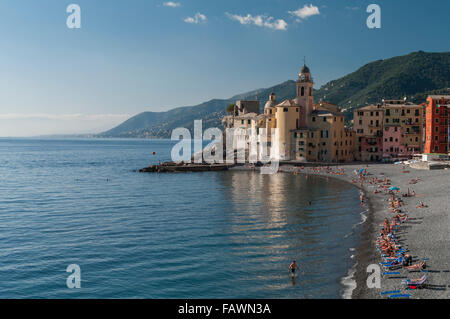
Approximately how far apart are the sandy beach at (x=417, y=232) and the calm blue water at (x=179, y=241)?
168 cm

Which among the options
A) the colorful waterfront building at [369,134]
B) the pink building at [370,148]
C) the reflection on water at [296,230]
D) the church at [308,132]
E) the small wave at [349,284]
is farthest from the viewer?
the colorful waterfront building at [369,134]

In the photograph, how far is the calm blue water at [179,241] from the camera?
25.1 m

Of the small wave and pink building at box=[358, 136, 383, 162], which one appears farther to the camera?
pink building at box=[358, 136, 383, 162]

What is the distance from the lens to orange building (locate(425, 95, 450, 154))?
276 ft

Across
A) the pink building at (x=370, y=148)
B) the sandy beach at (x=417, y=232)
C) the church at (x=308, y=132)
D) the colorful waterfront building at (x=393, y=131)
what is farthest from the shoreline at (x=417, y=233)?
the pink building at (x=370, y=148)

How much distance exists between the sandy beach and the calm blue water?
168cm

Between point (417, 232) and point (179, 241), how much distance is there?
22.2m

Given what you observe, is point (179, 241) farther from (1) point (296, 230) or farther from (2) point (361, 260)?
(2) point (361, 260)

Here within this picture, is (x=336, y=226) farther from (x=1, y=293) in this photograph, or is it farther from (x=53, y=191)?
(x=53, y=191)

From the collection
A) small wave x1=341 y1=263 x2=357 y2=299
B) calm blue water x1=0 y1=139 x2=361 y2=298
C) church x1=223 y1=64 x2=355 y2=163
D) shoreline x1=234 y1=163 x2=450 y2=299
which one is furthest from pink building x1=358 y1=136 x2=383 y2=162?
small wave x1=341 y1=263 x2=357 y2=299

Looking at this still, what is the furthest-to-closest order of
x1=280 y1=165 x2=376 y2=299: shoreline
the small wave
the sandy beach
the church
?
1. the church
2. x1=280 y1=165 x2=376 y2=299: shoreline
3. the sandy beach
4. the small wave

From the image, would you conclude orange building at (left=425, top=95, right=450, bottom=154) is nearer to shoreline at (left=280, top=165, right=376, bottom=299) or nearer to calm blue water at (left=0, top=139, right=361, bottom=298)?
calm blue water at (left=0, top=139, right=361, bottom=298)

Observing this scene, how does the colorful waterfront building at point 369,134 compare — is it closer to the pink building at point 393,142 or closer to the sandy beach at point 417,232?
the pink building at point 393,142

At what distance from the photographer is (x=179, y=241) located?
35.3 meters
